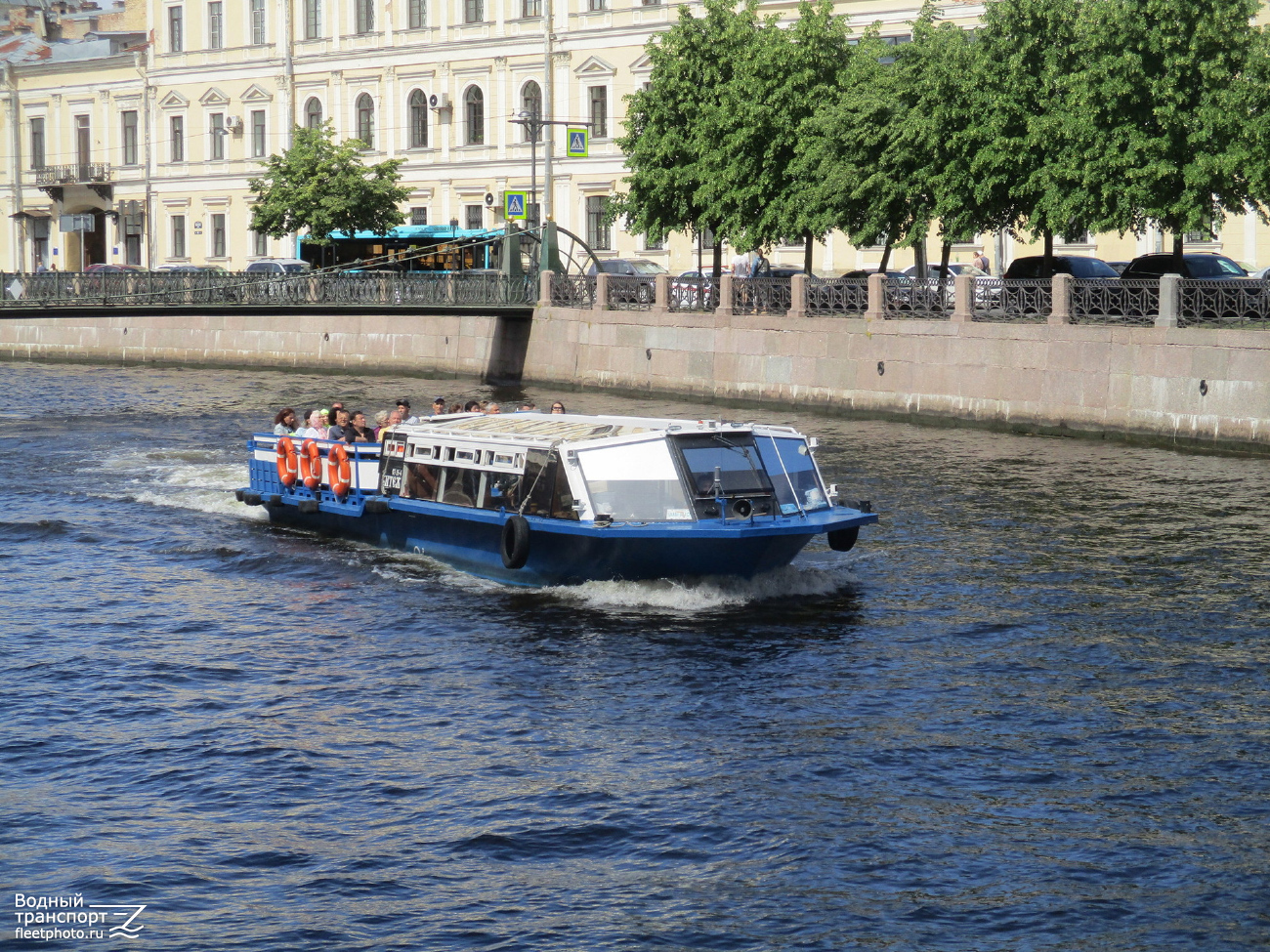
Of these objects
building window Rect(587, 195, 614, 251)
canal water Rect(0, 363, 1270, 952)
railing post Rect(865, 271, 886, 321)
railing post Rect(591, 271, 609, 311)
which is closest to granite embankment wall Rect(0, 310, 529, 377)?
railing post Rect(591, 271, 609, 311)

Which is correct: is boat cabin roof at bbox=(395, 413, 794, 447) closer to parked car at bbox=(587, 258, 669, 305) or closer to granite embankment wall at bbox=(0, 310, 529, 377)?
parked car at bbox=(587, 258, 669, 305)

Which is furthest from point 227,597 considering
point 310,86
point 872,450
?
point 310,86

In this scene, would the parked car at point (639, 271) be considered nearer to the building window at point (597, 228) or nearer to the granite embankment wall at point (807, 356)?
the granite embankment wall at point (807, 356)

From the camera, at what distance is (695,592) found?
59.2 ft

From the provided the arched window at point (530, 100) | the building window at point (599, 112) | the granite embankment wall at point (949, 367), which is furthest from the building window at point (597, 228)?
the granite embankment wall at point (949, 367)

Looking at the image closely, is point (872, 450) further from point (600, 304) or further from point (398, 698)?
point (398, 698)

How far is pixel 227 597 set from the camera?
19109mm

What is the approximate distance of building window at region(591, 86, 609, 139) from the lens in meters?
55.9

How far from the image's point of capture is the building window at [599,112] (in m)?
55.9

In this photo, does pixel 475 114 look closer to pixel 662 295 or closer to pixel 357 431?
pixel 662 295

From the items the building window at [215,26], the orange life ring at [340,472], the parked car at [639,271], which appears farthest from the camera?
the building window at [215,26]

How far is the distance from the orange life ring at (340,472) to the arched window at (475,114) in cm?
3727

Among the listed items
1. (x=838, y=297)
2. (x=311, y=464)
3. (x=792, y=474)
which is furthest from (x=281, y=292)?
(x=792, y=474)

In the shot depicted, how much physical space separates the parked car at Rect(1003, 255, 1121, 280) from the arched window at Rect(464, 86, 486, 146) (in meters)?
26.7
